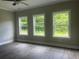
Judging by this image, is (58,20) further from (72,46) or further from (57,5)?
(72,46)

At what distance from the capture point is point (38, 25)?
6336mm

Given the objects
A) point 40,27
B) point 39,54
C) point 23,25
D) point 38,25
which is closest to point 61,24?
point 40,27

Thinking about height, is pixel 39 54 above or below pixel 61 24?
below

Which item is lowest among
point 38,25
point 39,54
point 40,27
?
point 39,54

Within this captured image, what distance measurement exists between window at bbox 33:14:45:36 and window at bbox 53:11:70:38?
89 centimetres

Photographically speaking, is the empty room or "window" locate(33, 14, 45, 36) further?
"window" locate(33, 14, 45, 36)

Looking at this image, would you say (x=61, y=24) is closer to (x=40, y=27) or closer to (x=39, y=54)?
(x=40, y=27)

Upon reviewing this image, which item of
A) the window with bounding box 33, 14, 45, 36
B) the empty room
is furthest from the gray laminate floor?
the window with bounding box 33, 14, 45, 36

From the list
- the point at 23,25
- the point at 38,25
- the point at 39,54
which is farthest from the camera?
the point at 23,25

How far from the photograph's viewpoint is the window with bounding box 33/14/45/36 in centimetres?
612

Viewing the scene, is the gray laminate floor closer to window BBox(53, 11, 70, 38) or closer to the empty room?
the empty room

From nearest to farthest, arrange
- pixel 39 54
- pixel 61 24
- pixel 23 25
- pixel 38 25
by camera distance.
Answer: pixel 39 54 → pixel 61 24 → pixel 38 25 → pixel 23 25

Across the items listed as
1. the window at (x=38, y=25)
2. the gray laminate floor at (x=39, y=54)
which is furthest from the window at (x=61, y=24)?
the gray laminate floor at (x=39, y=54)

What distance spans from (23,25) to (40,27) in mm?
1591
